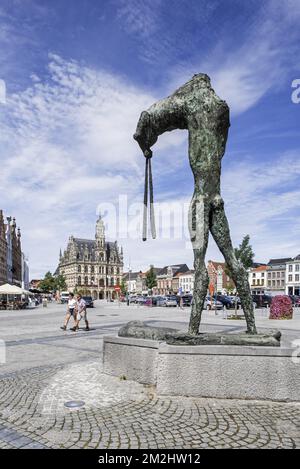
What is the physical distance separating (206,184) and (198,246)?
0.90 meters

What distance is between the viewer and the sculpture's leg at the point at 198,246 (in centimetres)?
530

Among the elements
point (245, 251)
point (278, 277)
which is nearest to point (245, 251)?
point (245, 251)

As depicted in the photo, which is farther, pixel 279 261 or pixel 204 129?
pixel 279 261

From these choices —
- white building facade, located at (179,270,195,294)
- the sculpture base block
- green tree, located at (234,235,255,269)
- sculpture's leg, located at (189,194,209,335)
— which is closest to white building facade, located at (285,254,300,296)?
white building facade, located at (179,270,195,294)

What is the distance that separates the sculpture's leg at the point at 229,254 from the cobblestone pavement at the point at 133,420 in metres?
1.32

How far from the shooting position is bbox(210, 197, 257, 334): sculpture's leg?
5363 mm

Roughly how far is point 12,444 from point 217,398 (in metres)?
2.42

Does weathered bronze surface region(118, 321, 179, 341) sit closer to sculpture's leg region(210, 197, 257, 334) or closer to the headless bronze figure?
the headless bronze figure

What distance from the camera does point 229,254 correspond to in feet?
17.9

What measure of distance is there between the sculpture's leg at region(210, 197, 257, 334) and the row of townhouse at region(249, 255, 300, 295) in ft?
273

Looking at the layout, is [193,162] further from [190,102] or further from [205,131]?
[190,102]

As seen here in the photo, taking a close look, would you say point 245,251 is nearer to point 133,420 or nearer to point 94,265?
point 133,420
